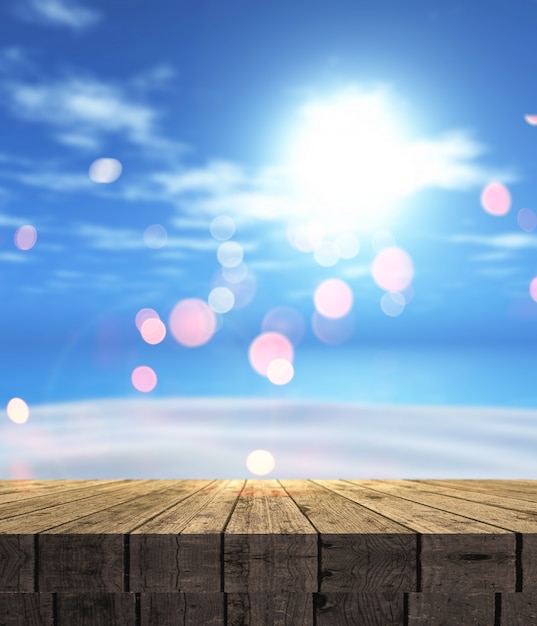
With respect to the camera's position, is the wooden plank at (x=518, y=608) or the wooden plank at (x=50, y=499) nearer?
the wooden plank at (x=518, y=608)

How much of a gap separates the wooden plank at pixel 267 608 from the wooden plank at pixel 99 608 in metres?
0.34

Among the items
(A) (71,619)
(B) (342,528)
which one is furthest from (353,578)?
(A) (71,619)

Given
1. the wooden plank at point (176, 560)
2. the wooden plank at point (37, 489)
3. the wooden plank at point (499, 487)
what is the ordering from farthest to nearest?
the wooden plank at point (499, 487)
the wooden plank at point (37, 489)
the wooden plank at point (176, 560)

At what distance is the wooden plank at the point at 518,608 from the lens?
1.98m

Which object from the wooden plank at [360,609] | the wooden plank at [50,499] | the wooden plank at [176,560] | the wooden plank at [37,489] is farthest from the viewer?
the wooden plank at [37,489]

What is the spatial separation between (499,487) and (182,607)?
238 centimetres

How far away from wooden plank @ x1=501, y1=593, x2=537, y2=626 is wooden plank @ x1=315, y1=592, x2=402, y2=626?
346 mm

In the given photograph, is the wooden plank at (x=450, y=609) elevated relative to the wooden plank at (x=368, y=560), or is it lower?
lower

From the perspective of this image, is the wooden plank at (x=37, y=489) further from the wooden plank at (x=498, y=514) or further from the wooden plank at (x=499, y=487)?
the wooden plank at (x=499, y=487)

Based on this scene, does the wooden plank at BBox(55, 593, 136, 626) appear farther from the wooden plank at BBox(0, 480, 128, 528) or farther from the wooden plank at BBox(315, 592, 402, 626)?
the wooden plank at BBox(315, 592, 402, 626)


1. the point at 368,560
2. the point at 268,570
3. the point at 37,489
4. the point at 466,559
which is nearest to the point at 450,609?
the point at 466,559

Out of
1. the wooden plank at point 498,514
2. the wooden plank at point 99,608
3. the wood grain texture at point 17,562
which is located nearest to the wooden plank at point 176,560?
the wooden plank at point 99,608

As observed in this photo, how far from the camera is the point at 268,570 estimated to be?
1.90m

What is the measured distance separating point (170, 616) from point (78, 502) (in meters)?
0.93
